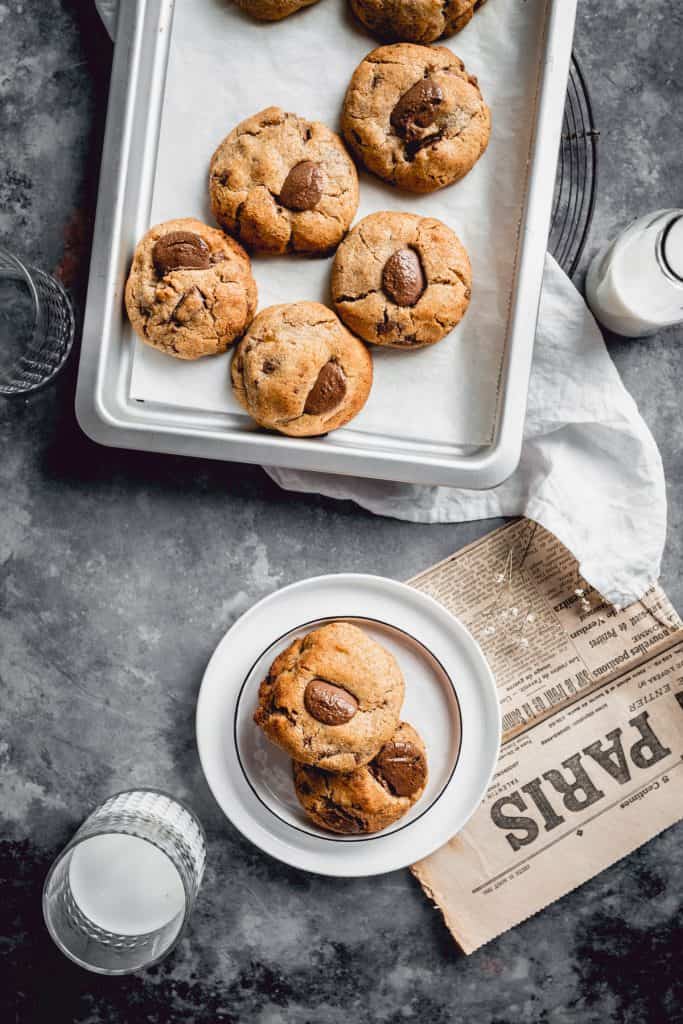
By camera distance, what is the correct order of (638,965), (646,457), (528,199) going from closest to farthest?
1. (528,199)
2. (646,457)
3. (638,965)

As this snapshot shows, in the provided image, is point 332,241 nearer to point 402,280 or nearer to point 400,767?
point 402,280

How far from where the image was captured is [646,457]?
1.47 m

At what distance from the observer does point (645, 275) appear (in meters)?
1.40

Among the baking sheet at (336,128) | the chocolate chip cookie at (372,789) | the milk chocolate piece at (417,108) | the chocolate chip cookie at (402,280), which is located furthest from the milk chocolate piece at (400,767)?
the milk chocolate piece at (417,108)

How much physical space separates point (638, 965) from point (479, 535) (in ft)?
2.77

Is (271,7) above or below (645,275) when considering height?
above

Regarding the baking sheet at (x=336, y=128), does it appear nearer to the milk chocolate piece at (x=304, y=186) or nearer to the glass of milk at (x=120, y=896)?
the milk chocolate piece at (x=304, y=186)

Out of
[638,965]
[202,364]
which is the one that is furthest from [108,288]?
[638,965]

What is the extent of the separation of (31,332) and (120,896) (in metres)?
0.97

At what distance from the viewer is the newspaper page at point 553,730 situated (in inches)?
59.7

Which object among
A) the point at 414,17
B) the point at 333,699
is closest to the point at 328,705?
the point at 333,699

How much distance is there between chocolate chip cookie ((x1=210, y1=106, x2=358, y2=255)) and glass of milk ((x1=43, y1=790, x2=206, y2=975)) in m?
0.99

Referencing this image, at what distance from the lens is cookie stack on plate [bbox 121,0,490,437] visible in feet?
4.24

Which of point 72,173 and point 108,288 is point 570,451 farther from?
point 72,173
